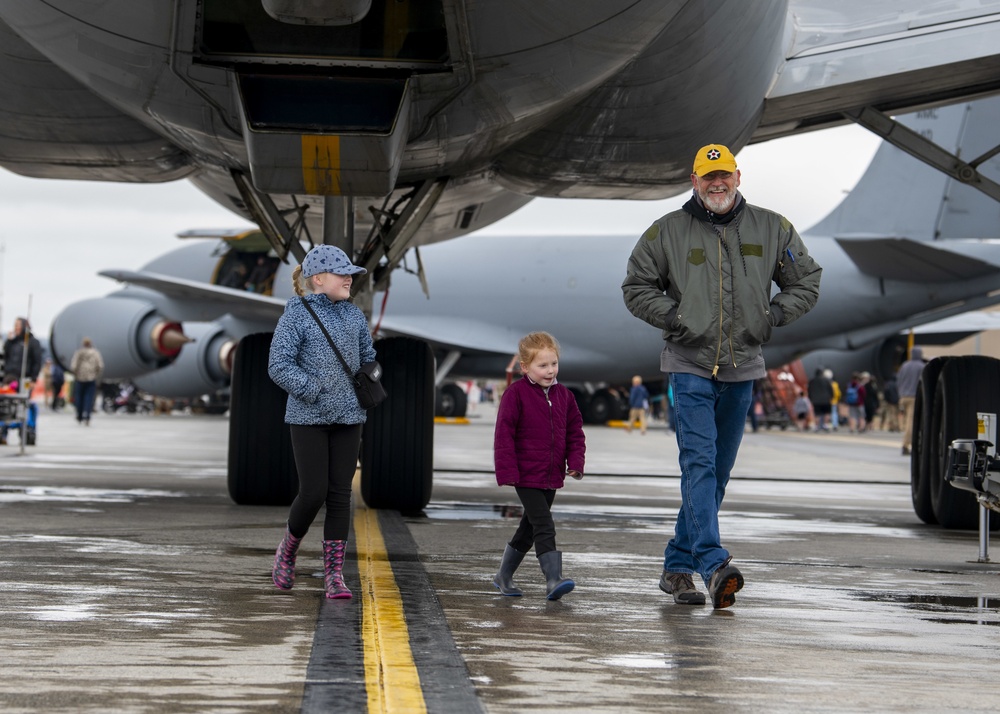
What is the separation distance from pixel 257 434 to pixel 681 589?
15.0 ft

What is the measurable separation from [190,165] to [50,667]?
523cm

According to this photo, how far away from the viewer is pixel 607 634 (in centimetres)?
450

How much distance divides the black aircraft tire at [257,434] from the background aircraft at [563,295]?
1919 cm

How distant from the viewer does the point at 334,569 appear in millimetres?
5191

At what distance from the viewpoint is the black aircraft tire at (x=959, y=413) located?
8.98 meters

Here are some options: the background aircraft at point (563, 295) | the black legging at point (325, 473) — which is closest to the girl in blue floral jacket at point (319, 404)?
the black legging at point (325, 473)

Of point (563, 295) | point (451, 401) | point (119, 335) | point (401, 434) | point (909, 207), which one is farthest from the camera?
point (451, 401)

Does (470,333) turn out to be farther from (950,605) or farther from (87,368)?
(950,605)

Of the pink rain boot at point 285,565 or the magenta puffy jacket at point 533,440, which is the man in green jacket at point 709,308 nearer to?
the magenta puffy jacket at point 533,440

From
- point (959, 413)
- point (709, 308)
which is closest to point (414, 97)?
point (709, 308)

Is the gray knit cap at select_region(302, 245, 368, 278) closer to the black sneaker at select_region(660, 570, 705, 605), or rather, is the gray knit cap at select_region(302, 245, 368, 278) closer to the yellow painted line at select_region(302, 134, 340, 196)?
the yellow painted line at select_region(302, 134, 340, 196)

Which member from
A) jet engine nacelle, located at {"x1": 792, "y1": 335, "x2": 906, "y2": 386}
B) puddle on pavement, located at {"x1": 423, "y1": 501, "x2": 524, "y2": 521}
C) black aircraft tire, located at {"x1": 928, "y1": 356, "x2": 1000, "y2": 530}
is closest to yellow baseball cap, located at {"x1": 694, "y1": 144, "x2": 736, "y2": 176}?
puddle on pavement, located at {"x1": 423, "y1": 501, "x2": 524, "y2": 521}

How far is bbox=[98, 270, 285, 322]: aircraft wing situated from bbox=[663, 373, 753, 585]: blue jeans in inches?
892

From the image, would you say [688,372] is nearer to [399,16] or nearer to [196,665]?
[399,16]
